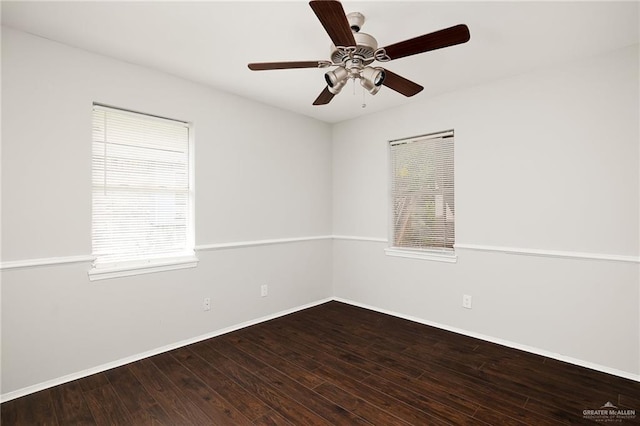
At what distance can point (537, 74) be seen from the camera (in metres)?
2.95

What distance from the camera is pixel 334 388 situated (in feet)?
7.86

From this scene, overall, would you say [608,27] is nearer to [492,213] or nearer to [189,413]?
[492,213]

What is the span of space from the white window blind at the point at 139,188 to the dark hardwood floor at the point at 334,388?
3.38ft

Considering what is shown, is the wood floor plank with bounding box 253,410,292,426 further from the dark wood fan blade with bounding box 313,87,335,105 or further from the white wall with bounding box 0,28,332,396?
the dark wood fan blade with bounding box 313,87,335,105

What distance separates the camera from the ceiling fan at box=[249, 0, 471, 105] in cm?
159

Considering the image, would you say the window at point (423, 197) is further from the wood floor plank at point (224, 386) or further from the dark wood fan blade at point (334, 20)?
the wood floor plank at point (224, 386)

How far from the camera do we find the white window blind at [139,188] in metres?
2.76

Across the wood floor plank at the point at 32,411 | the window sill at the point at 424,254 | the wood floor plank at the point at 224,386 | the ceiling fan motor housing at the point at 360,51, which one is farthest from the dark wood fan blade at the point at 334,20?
the wood floor plank at the point at 32,411

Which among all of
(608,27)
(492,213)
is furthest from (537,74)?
(492,213)

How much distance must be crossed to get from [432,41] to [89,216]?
2838mm

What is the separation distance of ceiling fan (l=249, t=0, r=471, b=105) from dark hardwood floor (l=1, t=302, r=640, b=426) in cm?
217

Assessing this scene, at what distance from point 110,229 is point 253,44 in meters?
2.00

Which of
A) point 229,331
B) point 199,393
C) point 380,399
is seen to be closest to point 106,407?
point 199,393

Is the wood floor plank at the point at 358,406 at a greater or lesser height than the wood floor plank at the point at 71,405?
greater
